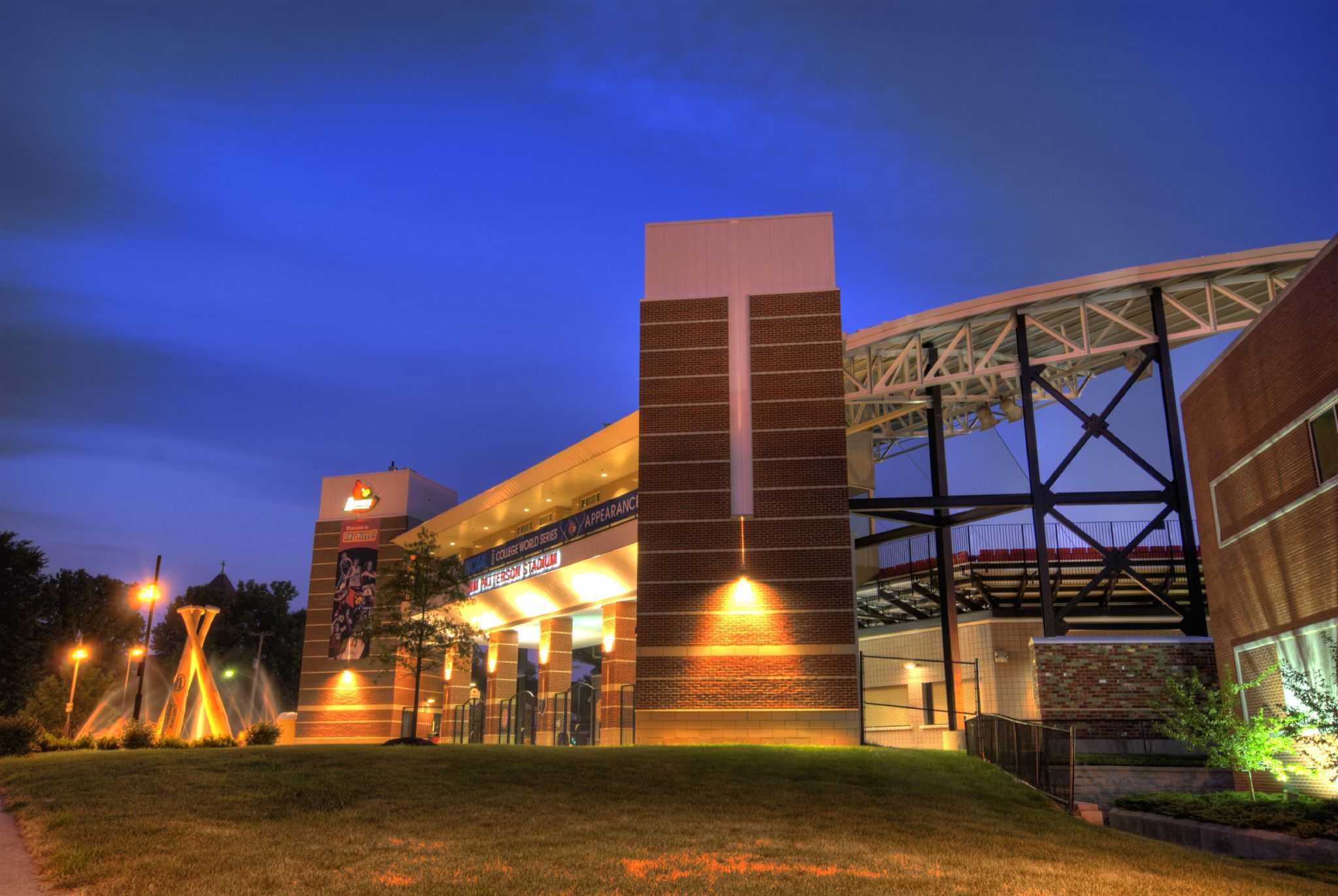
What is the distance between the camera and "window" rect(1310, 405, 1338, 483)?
16344 mm

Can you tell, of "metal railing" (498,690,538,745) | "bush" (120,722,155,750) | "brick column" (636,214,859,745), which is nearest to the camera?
"bush" (120,722,155,750)

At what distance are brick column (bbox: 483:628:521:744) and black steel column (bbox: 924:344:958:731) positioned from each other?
21.3 meters

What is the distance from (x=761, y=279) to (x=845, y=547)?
25.5ft

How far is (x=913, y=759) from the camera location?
65.3ft

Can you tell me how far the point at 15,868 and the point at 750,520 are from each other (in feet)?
63.3

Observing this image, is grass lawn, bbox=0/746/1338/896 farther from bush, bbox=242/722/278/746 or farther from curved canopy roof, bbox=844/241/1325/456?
curved canopy roof, bbox=844/241/1325/456

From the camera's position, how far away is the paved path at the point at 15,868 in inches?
363

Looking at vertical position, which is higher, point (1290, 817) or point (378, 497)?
point (378, 497)

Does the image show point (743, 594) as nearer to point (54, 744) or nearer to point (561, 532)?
point (561, 532)

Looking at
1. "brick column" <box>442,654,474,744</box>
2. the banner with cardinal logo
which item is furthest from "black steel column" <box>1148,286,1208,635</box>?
the banner with cardinal logo

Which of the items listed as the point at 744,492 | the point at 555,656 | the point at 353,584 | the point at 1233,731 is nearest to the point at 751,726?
the point at 744,492

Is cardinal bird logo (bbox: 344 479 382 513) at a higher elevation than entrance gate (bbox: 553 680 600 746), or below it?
higher

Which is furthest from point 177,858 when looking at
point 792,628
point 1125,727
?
point 1125,727

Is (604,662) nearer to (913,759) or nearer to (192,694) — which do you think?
(913,759)
